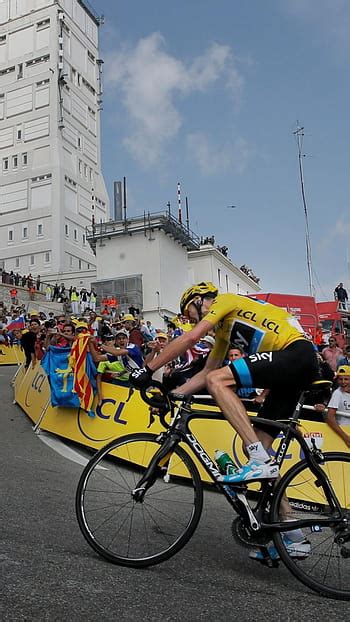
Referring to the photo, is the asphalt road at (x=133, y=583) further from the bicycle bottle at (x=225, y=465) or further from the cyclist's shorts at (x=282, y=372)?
the cyclist's shorts at (x=282, y=372)

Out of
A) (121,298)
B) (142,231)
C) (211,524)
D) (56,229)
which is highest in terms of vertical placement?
(56,229)

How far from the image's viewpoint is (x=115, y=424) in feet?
27.3

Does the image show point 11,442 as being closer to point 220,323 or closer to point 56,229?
point 220,323

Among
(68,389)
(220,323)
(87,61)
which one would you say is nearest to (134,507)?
(220,323)

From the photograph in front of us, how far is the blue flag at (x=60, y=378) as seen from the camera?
912cm

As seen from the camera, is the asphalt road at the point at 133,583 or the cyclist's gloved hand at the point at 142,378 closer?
the asphalt road at the point at 133,583

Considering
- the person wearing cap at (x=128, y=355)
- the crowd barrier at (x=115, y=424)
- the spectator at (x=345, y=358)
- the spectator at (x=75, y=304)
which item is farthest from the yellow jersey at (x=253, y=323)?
the spectator at (x=75, y=304)

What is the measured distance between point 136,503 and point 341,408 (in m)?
3.83

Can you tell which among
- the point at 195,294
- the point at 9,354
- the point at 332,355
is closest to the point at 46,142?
the point at 9,354

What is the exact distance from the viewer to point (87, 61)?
Result: 80.9m

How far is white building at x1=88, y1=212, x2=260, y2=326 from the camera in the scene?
47875 mm

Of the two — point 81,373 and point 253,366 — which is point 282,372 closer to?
point 253,366

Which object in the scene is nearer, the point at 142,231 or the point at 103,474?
the point at 103,474

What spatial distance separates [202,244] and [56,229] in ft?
69.0
